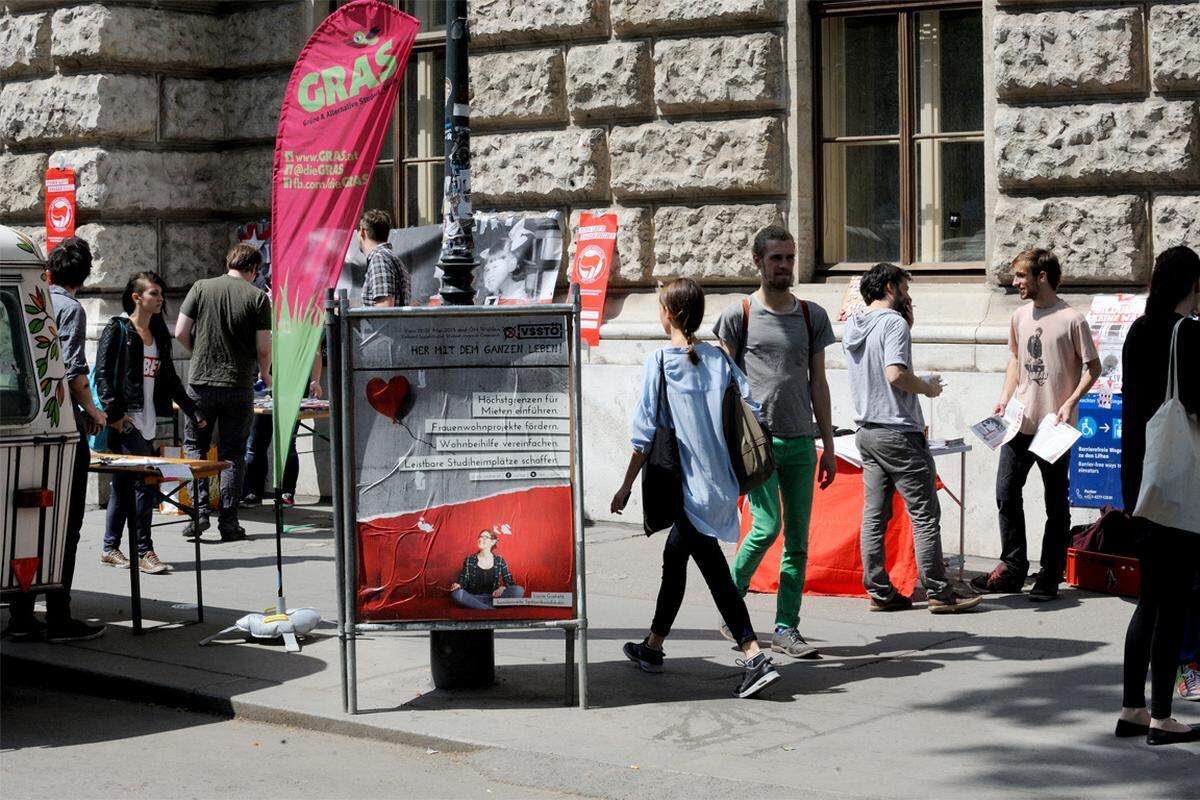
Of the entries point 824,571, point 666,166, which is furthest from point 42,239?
point 824,571

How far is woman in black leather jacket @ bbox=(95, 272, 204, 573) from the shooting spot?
10.4 metres

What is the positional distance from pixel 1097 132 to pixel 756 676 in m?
4.75

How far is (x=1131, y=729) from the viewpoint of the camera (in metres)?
6.28

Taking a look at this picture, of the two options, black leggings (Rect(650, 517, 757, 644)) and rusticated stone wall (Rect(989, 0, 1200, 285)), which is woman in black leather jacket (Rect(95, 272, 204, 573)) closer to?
black leggings (Rect(650, 517, 757, 644))

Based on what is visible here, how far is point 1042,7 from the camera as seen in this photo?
33.7ft

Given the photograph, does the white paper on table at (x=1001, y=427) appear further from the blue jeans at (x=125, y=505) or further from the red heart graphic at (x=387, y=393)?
the blue jeans at (x=125, y=505)

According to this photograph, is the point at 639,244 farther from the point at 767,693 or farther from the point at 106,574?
the point at 767,693

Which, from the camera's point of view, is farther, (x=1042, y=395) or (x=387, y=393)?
(x=1042, y=395)

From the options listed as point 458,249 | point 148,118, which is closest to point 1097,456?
point 458,249

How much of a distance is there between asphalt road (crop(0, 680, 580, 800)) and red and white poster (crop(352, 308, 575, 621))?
650 millimetres

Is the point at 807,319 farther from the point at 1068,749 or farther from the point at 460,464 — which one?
the point at 1068,749

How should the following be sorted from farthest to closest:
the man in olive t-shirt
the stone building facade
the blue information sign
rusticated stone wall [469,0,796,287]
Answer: the man in olive t-shirt, rusticated stone wall [469,0,796,287], the stone building facade, the blue information sign

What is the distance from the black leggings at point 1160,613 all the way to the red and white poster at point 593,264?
20.1ft

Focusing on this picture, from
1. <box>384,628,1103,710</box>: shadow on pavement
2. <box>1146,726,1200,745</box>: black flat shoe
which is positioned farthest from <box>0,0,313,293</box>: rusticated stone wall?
<box>1146,726,1200,745</box>: black flat shoe
